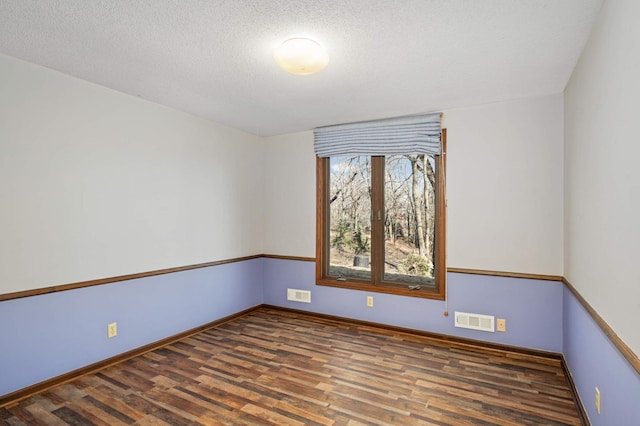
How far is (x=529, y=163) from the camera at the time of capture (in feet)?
10.2

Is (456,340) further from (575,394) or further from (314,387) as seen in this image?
(314,387)

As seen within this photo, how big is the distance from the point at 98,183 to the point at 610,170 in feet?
11.5

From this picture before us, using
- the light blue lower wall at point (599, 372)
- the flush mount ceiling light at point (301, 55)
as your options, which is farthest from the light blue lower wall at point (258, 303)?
the flush mount ceiling light at point (301, 55)

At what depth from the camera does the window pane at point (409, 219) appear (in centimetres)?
370

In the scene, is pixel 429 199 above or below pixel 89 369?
above

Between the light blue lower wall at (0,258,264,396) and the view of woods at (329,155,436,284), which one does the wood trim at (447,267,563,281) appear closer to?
the view of woods at (329,155,436,284)

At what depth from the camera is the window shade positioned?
351 cm

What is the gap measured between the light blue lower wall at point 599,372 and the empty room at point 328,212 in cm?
2

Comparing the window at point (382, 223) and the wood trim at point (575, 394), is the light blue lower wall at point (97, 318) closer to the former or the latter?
the window at point (382, 223)

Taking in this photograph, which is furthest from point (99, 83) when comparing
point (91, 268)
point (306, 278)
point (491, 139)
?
point (491, 139)

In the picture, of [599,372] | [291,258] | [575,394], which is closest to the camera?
[599,372]

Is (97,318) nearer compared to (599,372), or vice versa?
(599,372)

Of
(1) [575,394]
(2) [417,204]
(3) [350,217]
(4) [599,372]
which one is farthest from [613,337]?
(3) [350,217]

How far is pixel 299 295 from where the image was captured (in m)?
4.38
